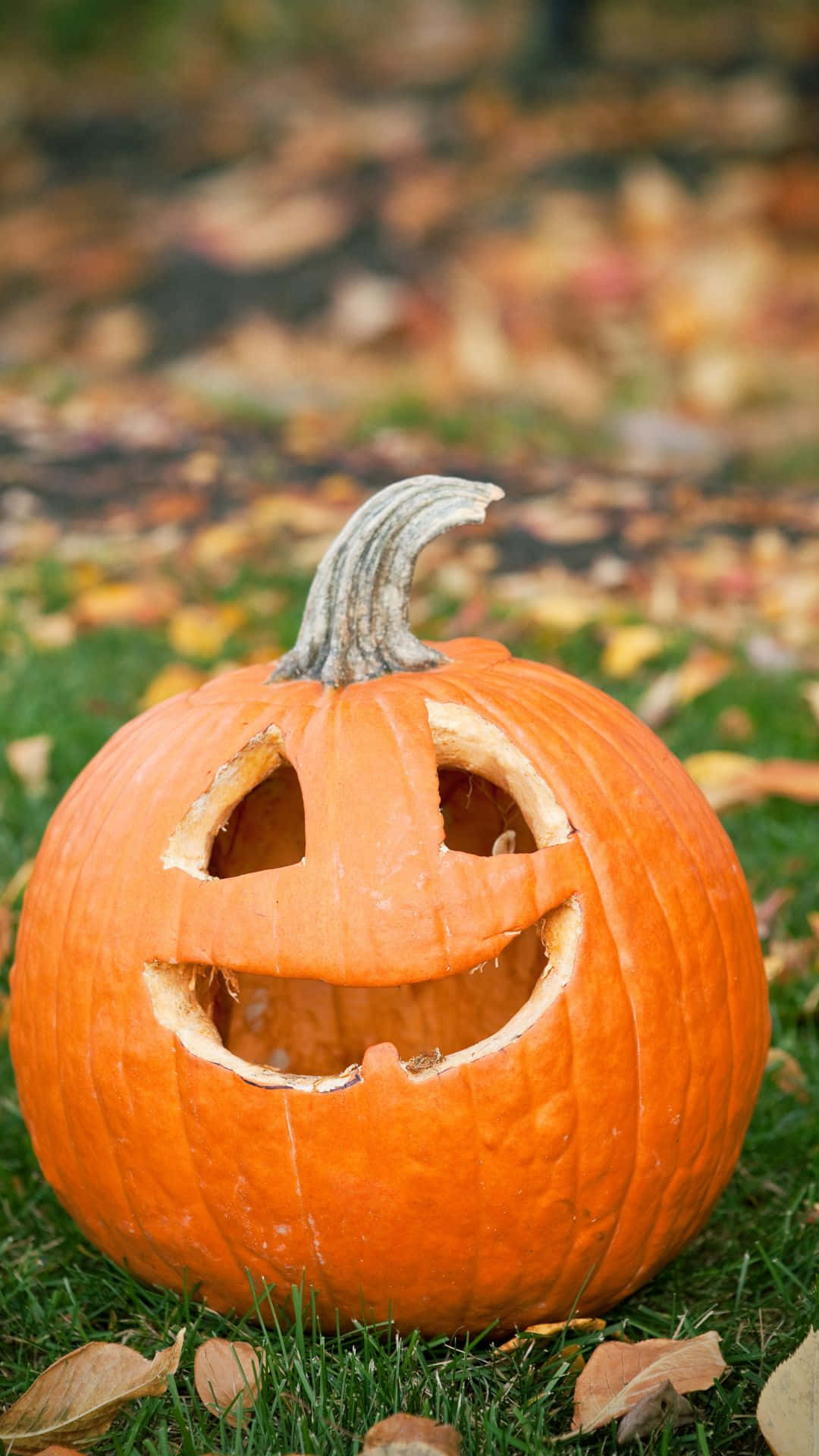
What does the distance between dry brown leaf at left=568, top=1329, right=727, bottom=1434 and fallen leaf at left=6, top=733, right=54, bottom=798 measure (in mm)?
1770

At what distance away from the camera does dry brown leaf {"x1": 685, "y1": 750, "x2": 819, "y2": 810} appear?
8.46 ft

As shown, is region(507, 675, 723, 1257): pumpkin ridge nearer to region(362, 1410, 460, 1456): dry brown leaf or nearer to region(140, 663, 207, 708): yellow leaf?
region(362, 1410, 460, 1456): dry brown leaf

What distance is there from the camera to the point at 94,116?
28.4 ft

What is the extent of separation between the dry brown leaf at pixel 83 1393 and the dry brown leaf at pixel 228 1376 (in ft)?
0.12

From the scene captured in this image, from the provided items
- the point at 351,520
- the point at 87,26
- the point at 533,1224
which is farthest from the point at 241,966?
the point at 87,26

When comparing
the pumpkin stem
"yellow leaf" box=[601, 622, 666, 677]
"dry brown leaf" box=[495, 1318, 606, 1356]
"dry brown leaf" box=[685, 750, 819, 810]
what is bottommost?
"dry brown leaf" box=[495, 1318, 606, 1356]

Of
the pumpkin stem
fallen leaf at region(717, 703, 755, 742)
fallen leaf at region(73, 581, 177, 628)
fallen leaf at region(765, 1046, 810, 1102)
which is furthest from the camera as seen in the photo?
fallen leaf at region(73, 581, 177, 628)

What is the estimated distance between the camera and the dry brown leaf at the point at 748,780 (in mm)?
2578

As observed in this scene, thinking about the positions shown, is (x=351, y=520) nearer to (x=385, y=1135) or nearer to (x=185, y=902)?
(x=185, y=902)

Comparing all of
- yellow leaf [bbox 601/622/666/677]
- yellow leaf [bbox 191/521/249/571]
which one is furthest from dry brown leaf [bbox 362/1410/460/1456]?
yellow leaf [bbox 191/521/249/571]

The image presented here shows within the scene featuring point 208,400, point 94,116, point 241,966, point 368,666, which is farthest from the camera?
point 94,116

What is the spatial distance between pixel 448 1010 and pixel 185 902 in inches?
18.3

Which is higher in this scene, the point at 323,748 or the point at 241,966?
the point at 323,748

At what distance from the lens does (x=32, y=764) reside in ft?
8.94
